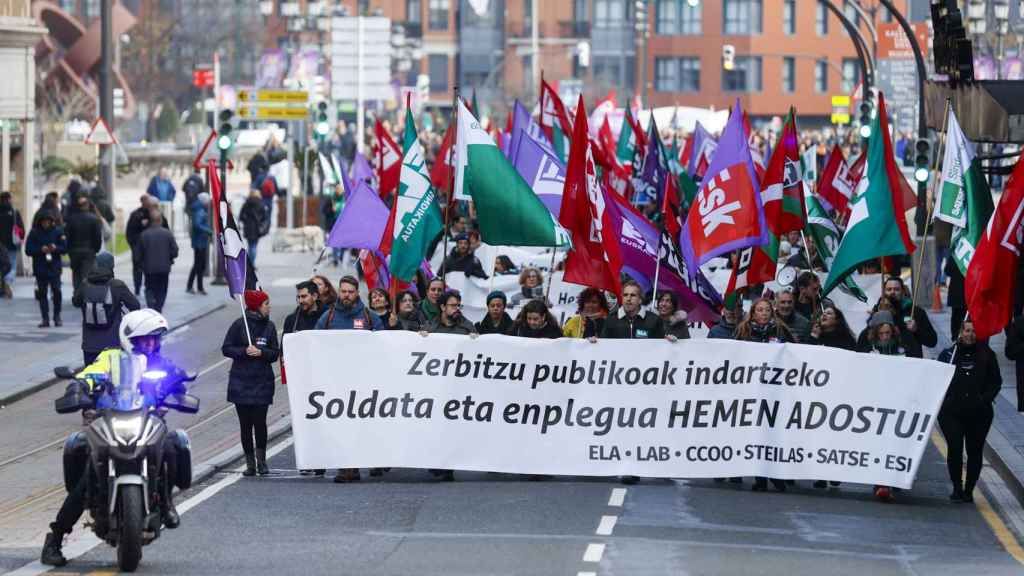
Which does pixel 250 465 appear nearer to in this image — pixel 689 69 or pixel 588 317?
pixel 588 317

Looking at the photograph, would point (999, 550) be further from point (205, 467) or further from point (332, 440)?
point (205, 467)

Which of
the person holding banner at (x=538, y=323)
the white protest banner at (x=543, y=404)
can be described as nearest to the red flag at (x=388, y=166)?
the person holding banner at (x=538, y=323)

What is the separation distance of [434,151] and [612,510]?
144ft

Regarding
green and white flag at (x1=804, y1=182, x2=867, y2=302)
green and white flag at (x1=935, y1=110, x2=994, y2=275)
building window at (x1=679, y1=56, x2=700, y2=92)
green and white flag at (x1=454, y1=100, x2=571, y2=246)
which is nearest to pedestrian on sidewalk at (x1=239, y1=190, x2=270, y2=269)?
green and white flag at (x1=804, y1=182, x2=867, y2=302)

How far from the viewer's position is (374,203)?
2034 cm

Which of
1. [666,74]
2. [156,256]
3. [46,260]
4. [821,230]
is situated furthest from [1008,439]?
[666,74]

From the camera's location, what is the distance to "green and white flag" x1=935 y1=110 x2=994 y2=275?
17.3 m

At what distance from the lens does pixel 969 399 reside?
52.4ft

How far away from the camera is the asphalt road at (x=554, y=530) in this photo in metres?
12.7

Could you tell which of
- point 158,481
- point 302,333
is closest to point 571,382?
point 302,333

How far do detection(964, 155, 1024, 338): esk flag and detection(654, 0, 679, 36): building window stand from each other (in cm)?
9795

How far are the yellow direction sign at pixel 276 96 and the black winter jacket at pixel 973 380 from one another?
2844 cm

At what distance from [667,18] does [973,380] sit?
3883 inches

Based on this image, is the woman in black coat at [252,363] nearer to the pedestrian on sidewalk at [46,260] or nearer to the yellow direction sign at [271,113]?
the pedestrian on sidewalk at [46,260]
